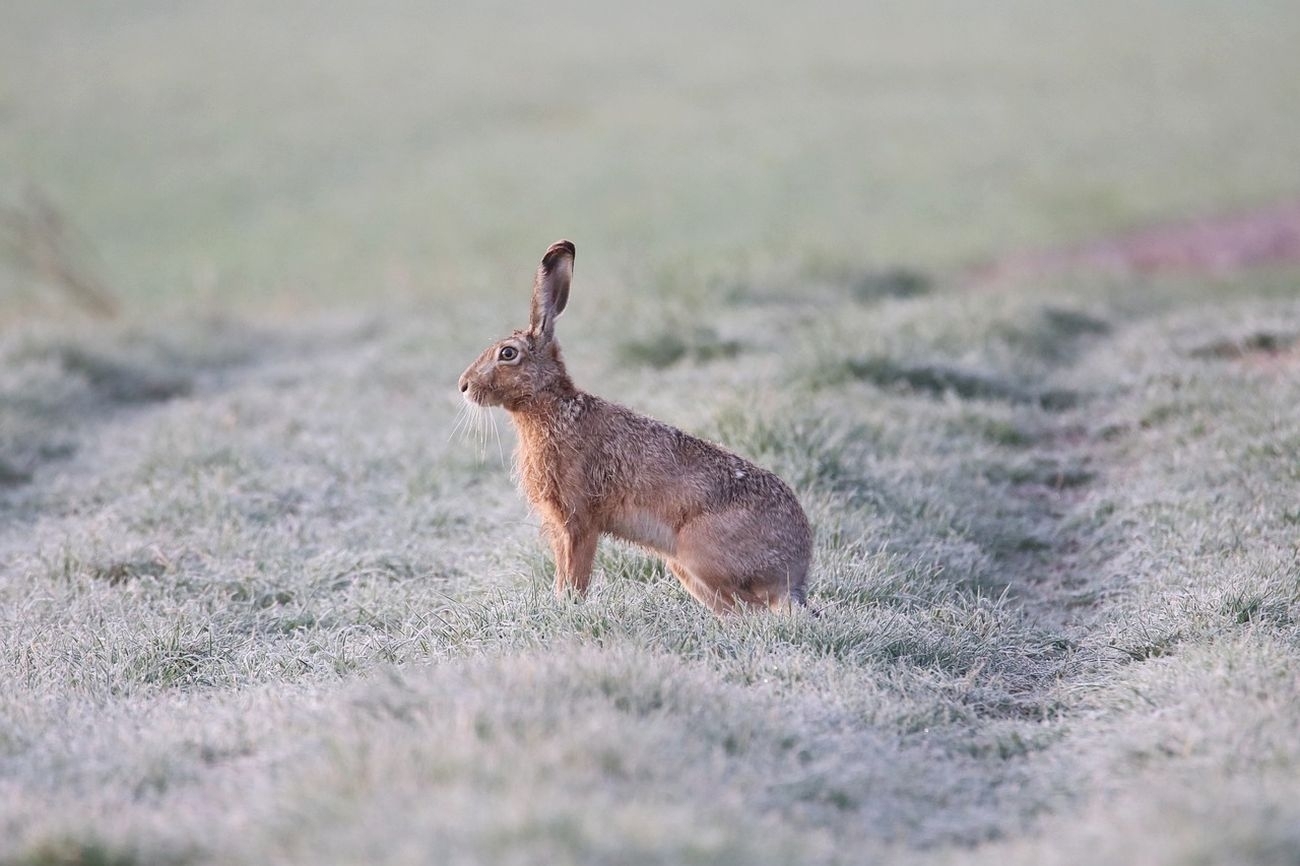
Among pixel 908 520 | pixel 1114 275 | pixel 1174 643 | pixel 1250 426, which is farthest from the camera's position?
pixel 1114 275

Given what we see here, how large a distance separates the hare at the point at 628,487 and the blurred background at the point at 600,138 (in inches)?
320

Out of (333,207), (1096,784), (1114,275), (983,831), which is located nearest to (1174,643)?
(1096,784)

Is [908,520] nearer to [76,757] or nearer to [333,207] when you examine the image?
[76,757]

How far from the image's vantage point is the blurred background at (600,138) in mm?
20703

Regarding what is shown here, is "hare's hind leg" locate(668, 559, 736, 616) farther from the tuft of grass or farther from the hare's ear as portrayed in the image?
the tuft of grass

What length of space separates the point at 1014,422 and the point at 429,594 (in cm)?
465

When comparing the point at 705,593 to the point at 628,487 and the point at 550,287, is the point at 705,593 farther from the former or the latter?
the point at 550,287

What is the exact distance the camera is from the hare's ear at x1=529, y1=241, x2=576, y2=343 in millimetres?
5641

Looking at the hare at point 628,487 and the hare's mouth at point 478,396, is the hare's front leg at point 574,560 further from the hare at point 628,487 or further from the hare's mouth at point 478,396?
the hare's mouth at point 478,396

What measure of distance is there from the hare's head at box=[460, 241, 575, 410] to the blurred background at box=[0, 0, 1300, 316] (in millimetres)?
8090

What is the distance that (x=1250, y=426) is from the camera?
8219mm

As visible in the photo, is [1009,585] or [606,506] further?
[1009,585]

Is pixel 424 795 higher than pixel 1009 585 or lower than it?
higher

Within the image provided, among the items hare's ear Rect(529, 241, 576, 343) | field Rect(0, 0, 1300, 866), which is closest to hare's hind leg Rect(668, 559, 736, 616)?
field Rect(0, 0, 1300, 866)
